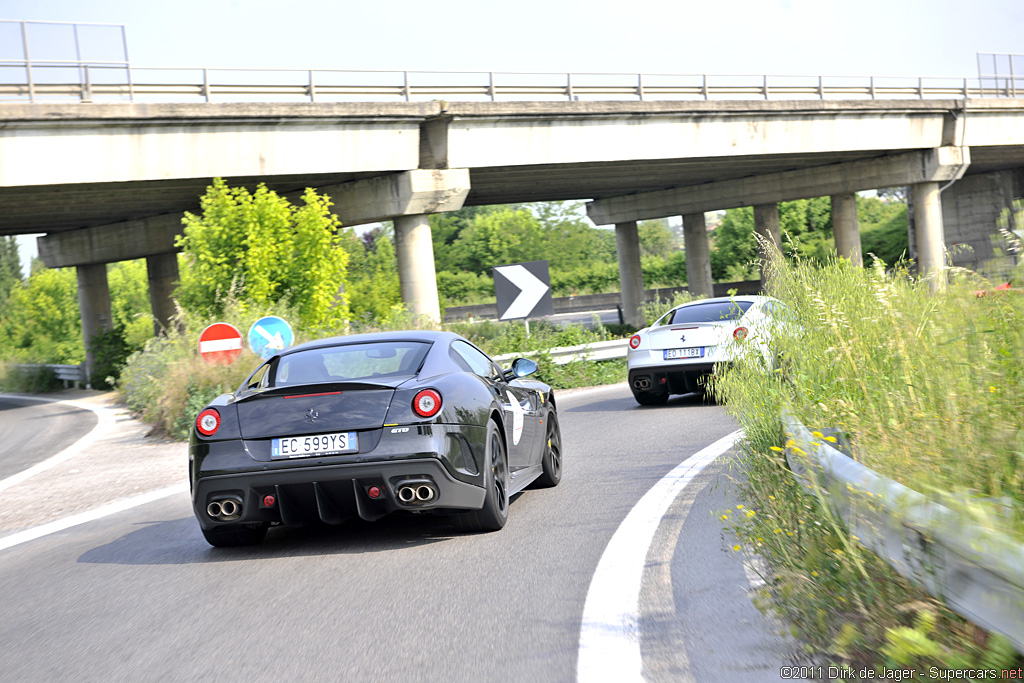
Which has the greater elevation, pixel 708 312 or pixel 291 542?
pixel 708 312

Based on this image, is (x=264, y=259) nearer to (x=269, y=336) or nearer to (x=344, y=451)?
(x=269, y=336)

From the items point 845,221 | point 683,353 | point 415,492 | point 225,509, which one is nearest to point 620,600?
point 415,492

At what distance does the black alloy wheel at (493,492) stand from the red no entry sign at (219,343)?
920cm

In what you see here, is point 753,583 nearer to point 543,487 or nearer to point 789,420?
point 789,420

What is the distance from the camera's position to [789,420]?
5.62m

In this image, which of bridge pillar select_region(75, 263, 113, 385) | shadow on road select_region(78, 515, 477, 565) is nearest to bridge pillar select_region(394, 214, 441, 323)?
bridge pillar select_region(75, 263, 113, 385)

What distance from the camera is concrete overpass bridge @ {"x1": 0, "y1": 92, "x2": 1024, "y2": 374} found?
72.1ft

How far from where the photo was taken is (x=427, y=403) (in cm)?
597

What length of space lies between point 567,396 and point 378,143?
10384mm

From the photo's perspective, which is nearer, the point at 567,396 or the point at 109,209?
the point at 567,396

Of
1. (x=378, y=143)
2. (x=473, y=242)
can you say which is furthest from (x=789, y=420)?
(x=473, y=242)

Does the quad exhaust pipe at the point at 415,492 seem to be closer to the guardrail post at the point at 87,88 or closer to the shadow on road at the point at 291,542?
the shadow on road at the point at 291,542

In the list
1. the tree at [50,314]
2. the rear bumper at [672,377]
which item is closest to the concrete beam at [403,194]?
the rear bumper at [672,377]

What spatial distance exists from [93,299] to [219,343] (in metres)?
24.1
